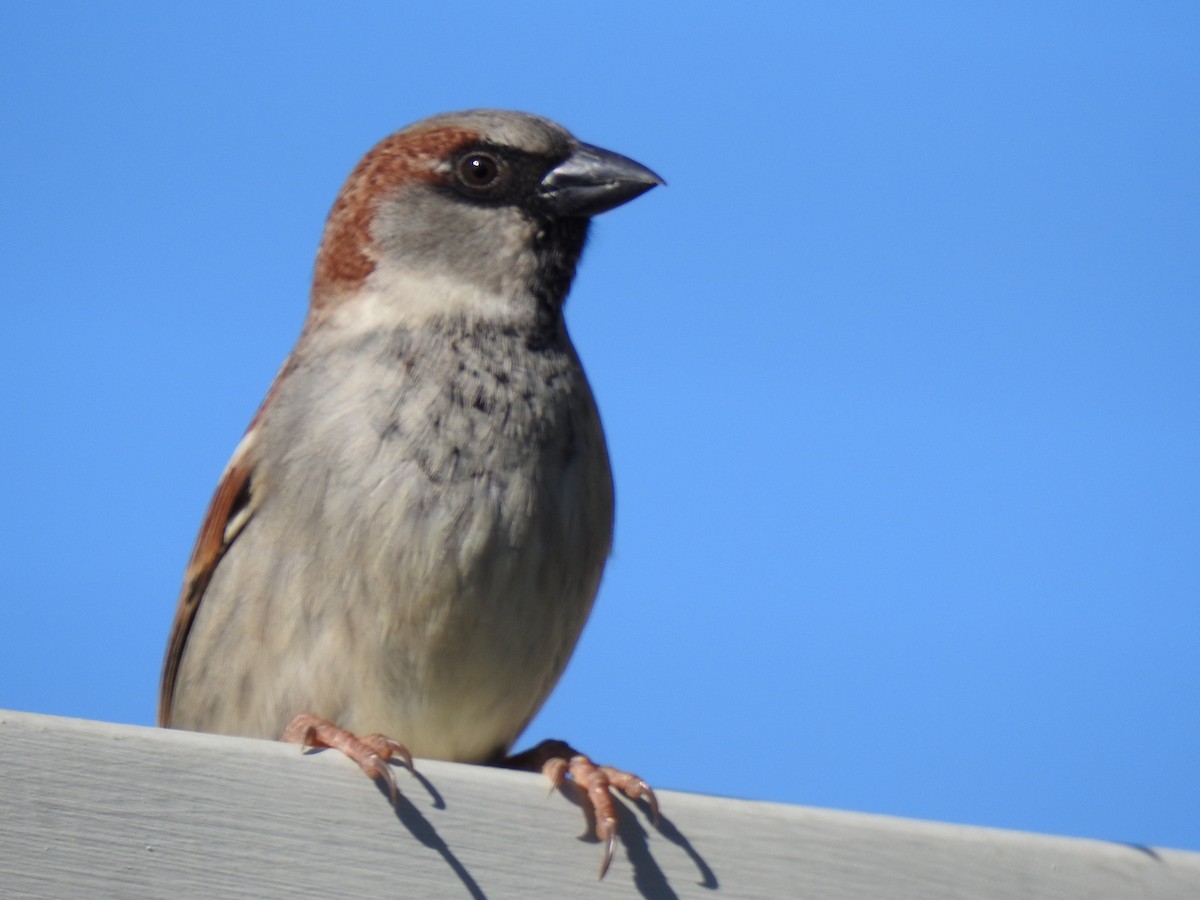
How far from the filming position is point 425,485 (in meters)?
2.20

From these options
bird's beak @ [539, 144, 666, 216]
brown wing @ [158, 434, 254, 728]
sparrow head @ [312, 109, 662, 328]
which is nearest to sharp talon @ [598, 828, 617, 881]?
brown wing @ [158, 434, 254, 728]

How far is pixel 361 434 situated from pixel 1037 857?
43.8 inches

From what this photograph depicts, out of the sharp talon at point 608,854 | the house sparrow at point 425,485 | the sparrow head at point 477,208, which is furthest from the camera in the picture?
the sparrow head at point 477,208

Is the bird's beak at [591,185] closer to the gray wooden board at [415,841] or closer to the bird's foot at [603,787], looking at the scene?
the bird's foot at [603,787]

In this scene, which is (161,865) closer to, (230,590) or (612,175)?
(230,590)

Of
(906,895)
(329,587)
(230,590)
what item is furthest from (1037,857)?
(230,590)

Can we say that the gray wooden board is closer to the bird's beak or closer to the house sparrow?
the house sparrow

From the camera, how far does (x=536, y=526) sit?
2.28 metres

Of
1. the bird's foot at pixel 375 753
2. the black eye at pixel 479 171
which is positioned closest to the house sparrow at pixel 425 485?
the black eye at pixel 479 171

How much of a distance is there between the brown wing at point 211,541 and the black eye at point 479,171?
591 millimetres

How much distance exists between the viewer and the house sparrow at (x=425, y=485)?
86.7 inches

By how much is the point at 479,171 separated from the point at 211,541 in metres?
0.80

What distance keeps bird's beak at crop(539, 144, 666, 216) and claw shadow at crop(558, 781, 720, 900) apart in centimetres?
124

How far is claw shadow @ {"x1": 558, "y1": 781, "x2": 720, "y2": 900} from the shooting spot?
1.68 m
